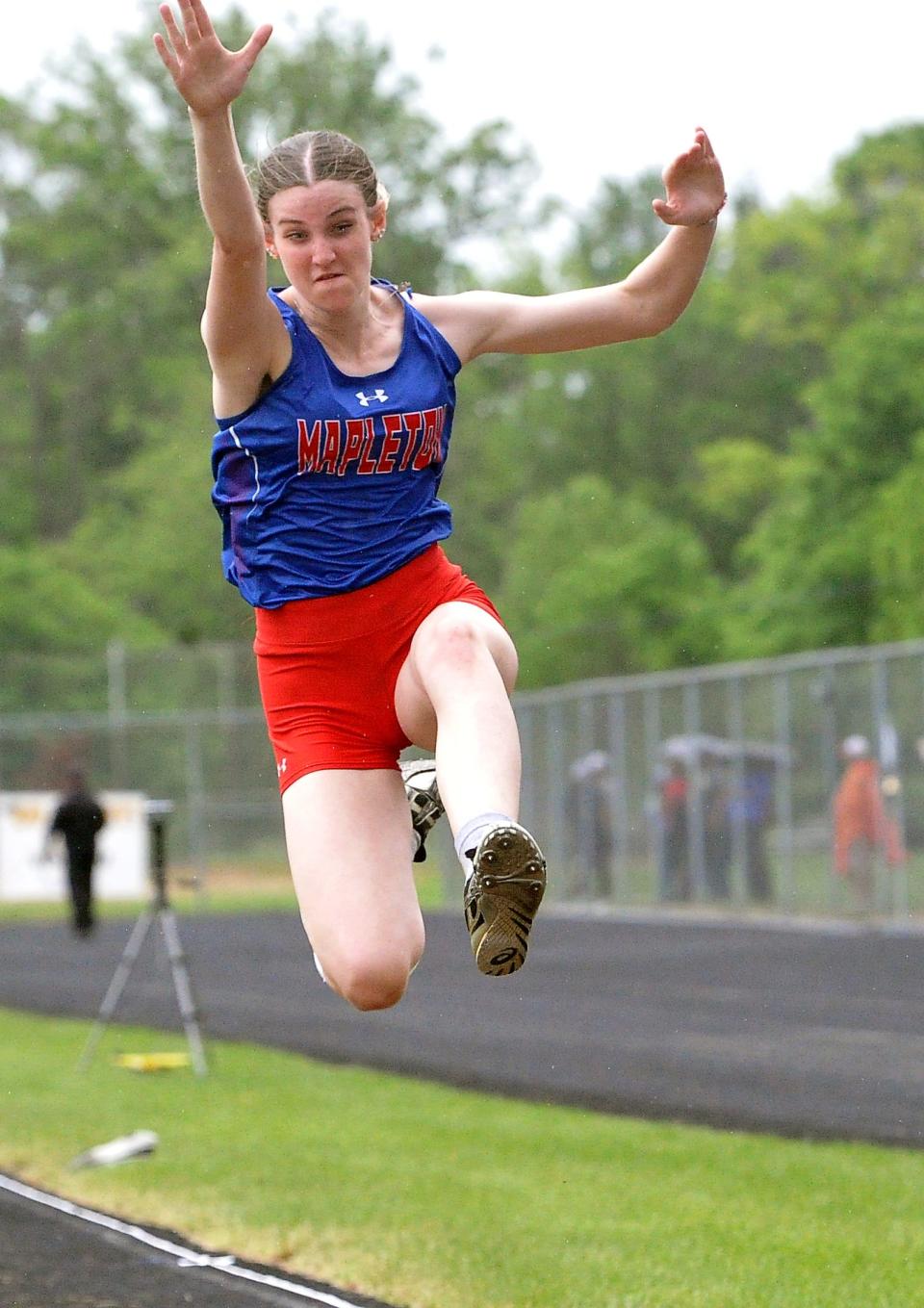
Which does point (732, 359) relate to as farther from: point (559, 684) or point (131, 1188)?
point (131, 1188)

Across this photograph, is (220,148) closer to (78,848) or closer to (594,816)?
(78,848)

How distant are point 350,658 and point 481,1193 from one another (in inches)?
182

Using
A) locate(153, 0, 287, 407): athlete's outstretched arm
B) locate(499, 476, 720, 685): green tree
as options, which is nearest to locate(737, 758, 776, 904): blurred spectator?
locate(499, 476, 720, 685): green tree

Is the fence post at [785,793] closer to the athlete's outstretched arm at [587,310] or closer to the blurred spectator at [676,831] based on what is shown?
the blurred spectator at [676,831]

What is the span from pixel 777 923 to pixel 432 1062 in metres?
12.8

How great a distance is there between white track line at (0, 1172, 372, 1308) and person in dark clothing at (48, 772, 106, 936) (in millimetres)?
17417

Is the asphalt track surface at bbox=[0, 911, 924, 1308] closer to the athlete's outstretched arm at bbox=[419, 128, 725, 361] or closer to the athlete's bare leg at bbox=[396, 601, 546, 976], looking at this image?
the athlete's bare leg at bbox=[396, 601, 546, 976]

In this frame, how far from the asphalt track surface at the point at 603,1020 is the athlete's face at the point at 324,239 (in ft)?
12.2

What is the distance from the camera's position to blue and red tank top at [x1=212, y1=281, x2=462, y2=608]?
5.09 meters

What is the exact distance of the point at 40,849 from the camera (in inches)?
1308

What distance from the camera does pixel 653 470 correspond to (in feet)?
212

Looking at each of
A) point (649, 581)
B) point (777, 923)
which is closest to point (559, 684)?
point (649, 581)

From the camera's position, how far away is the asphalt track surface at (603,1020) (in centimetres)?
1075

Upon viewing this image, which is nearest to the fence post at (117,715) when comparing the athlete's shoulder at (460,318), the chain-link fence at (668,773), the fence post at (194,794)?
the chain-link fence at (668,773)
